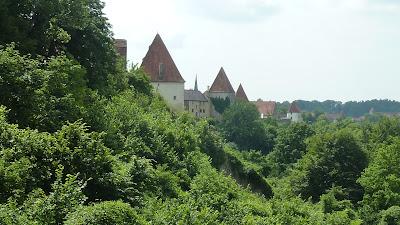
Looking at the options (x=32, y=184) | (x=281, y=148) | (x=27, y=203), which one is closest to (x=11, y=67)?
(x=32, y=184)

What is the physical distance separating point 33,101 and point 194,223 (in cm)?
610

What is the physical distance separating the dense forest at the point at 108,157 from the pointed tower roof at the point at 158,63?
1895 cm

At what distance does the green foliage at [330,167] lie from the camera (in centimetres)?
4797

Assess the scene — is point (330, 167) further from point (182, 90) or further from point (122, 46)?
point (182, 90)

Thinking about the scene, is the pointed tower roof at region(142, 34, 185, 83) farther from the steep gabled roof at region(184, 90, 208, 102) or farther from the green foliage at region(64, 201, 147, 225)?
the green foliage at region(64, 201, 147, 225)

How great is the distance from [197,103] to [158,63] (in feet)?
118

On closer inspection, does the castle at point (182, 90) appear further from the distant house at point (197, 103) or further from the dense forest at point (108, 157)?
the dense forest at point (108, 157)

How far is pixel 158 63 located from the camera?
6600 centimetres

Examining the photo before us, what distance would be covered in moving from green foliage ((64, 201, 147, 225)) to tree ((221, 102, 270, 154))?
8257 cm

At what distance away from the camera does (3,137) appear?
49.0 feet

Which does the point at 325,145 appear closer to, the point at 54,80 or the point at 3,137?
the point at 54,80

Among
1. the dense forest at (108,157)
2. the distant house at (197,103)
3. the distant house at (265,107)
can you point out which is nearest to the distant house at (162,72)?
the dense forest at (108,157)

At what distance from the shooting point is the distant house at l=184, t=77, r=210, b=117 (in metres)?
99.6

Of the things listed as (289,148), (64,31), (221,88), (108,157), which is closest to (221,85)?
(221,88)
